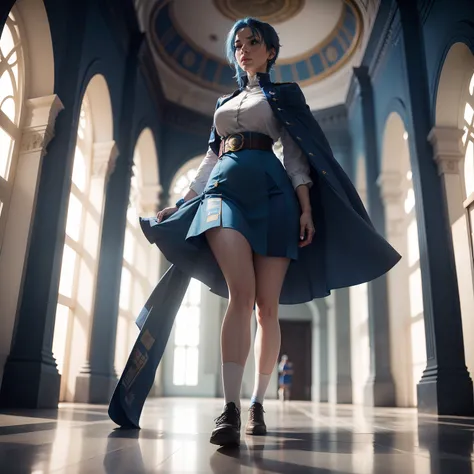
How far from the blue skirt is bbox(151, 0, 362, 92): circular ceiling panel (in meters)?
6.74

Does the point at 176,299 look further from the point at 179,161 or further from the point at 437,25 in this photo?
the point at 179,161

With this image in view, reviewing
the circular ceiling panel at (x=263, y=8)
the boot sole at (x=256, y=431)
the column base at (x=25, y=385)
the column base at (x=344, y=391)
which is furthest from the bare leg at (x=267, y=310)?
the circular ceiling panel at (x=263, y=8)

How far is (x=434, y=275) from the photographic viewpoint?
504cm

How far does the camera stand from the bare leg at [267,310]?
1.86 m

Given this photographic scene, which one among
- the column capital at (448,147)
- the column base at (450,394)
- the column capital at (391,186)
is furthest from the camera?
the column capital at (391,186)

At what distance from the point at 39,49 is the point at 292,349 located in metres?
9.73

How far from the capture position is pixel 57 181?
4.65 m

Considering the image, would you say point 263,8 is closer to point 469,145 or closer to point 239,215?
point 469,145

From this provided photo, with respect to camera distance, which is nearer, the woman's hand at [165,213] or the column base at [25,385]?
the woman's hand at [165,213]

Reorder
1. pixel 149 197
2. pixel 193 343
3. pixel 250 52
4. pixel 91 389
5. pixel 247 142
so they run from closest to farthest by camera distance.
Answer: pixel 247 142 → pixel 250 52 → pixel 91 389 → pixel 149 197 → pixel 193 343

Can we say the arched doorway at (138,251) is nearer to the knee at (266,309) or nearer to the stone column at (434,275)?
the stone column at (434,275)

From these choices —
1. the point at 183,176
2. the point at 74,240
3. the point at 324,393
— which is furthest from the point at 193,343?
the point at 74,240

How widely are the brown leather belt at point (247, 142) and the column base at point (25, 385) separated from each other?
2944 mm

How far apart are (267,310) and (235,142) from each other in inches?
26.2
